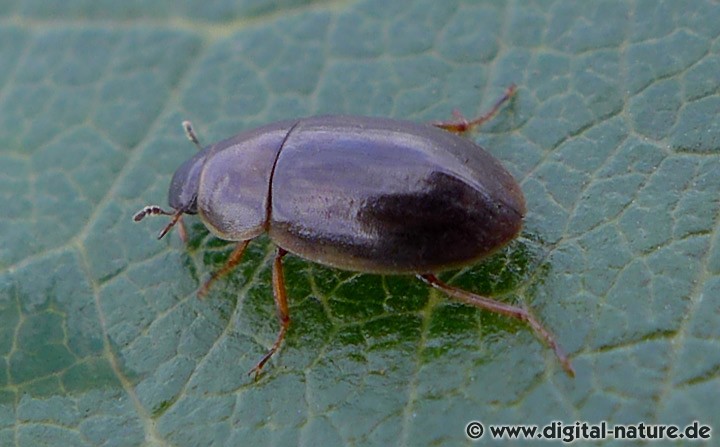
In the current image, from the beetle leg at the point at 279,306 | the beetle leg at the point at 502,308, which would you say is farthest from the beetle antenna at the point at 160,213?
the beetle leg at the point at 502,308

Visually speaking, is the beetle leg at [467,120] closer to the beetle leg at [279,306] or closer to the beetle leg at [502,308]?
the beetle leg at [502,308]

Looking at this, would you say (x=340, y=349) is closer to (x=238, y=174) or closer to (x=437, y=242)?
A: (x=437, y=242)

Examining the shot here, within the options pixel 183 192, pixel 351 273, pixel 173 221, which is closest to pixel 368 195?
pixel 351 273

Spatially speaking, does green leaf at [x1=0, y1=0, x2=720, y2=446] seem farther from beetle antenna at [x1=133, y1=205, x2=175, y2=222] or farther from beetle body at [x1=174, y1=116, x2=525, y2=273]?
beetle body at [x1=174, y1=116, x2=525, y2=273]

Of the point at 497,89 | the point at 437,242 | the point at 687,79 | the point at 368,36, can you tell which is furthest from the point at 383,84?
the point at 687,79

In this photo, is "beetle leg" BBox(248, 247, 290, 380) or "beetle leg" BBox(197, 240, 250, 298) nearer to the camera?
"beetle leg" BBox(248, 247, 290, 380)

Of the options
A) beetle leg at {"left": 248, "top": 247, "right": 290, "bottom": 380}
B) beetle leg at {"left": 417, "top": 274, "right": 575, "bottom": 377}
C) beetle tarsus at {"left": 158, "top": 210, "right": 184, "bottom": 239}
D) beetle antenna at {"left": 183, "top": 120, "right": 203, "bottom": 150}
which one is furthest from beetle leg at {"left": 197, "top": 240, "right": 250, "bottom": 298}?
beetle leg at {"left": 417, "top": 274, "right": 575, "bottom": 377}
